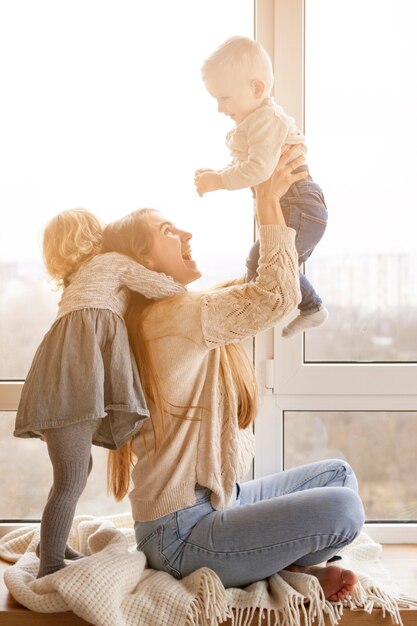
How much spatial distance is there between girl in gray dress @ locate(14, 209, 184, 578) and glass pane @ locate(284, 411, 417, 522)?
730mm

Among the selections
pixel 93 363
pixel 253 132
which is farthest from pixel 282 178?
pixel 93 363

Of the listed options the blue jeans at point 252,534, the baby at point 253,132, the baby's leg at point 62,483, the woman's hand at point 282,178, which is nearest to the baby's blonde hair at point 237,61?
the baby at point 253,132

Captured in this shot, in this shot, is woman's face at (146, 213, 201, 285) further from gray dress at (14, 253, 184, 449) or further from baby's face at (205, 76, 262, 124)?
baby's face at (205, 76, 262, 124)

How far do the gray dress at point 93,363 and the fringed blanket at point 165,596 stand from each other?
0.30 m

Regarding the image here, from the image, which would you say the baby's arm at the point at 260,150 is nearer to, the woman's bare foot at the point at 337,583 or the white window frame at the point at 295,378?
the white window frame at the point at 295,378

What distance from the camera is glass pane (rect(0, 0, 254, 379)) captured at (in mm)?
2357

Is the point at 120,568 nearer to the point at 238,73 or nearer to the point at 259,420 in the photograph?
the point at 259,420

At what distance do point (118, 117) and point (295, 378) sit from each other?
0.95 metres

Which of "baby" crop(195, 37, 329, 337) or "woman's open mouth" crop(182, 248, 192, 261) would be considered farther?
"woman's open mouth" crop(182, 248, 192, 261)

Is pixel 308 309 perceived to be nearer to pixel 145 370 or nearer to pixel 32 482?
pixel 145 370

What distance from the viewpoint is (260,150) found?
1830 mm

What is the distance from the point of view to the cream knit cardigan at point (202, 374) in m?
1.80

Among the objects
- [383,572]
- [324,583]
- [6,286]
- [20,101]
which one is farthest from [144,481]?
[20,101]

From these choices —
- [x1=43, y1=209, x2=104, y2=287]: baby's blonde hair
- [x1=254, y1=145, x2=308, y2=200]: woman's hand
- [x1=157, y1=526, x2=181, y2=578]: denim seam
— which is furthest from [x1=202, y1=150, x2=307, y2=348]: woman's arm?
[x1=157, y1=526, x2=181, y2=578]: denim seam
